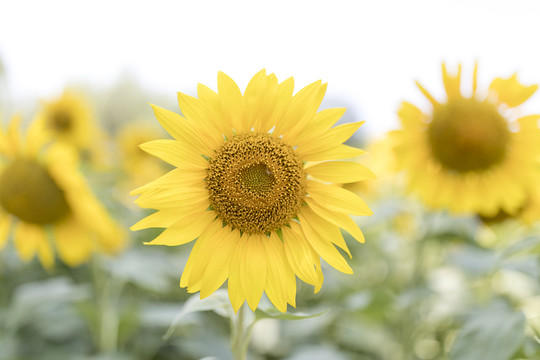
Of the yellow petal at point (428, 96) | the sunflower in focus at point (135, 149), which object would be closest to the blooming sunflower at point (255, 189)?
the yellow petal at point (428, 96)

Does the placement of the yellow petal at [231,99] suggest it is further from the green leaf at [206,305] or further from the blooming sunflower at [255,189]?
the green leaf at [206,305]

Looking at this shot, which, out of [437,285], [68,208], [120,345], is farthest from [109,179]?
[437,285]

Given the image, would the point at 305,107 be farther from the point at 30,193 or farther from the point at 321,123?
the point at 30,193

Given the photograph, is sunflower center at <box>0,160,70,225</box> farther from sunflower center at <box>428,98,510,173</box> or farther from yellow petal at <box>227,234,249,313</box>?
sunflower center at <box>428,98,510,173</box>

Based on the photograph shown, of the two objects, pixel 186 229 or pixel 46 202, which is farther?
pixel 46 202

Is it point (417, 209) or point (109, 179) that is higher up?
point (417, 209)

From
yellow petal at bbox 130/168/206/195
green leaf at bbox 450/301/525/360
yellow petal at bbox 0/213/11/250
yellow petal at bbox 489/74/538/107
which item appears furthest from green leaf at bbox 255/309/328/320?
yellow petal at bbox 0/213/11/250

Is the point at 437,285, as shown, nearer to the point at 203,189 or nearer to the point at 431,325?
the point at 431,325

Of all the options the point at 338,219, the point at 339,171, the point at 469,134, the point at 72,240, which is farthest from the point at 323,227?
the point at 72,240
